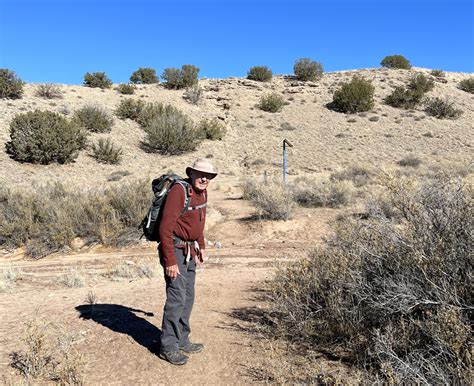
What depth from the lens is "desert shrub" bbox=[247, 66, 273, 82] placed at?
42281 millimetres

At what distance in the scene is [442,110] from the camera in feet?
111

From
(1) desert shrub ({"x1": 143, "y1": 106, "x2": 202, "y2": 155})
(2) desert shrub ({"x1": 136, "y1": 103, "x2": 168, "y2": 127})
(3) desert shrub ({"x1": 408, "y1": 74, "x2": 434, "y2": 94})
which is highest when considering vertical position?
(3) desert shrub ({"x1": 408, "y1": 74, "x2": 434, "y2": 94})

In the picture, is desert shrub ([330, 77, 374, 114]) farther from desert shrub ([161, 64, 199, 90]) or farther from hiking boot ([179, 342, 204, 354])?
hiking boot ([179, 342, 204, 354])

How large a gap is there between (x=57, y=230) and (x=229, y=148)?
18833 mm

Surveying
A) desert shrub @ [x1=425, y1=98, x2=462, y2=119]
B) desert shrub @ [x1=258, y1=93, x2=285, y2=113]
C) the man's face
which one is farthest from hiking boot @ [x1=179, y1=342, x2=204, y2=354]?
desert shrub @ [x1=425, y1=98, x2=462, y2=119]

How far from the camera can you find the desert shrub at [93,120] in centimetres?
2514

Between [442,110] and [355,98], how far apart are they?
7.37 metres

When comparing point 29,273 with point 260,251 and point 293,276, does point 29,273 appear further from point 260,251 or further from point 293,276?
point 293,276

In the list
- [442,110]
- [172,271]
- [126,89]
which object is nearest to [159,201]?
[172,271]

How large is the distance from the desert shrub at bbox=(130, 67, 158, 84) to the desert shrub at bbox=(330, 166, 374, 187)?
27.8 metres

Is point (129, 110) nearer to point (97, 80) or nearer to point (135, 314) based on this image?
point (97, 80)

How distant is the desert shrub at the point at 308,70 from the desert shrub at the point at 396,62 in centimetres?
943

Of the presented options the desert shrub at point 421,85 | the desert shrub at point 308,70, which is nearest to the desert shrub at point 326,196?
the desert shrub at point 421,85

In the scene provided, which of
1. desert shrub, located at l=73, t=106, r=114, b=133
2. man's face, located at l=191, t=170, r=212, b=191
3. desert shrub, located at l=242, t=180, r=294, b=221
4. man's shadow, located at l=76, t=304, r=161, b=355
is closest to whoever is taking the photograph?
A: man's face, located at l=191, t=170, r=212, b=191
